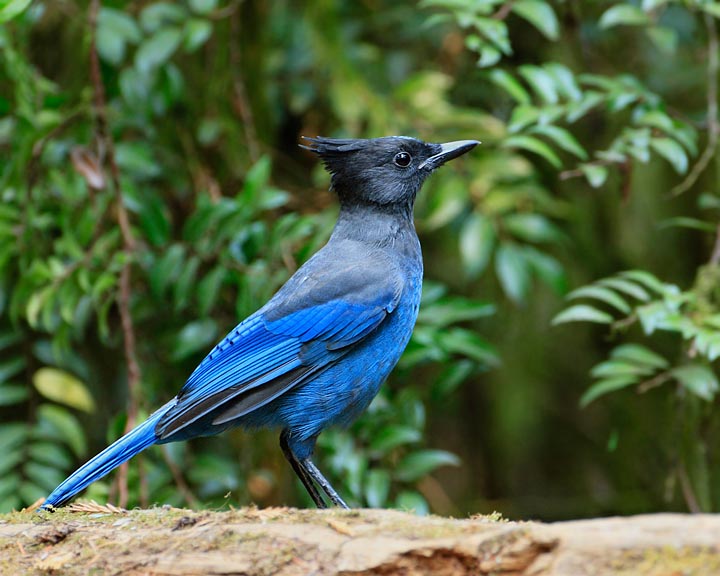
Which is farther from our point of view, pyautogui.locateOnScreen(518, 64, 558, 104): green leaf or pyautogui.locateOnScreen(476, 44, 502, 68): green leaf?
pyautogui.locateOnScreen(518, 64, 558, 104): green leaf

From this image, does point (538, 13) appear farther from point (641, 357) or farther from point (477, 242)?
point (641, 357)

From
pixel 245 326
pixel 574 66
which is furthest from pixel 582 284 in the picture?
pixel 245 326

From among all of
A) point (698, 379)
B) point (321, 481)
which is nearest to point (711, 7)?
point (698, 379)

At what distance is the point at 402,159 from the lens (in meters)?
4.34

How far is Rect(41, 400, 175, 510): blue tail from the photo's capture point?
333 cm

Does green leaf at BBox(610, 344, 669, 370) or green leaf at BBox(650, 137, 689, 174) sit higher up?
green leaf at BBox(650, 137, 689, 174)

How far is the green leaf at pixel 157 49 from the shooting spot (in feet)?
15.5

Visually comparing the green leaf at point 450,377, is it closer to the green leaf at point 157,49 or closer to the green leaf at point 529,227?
the green leaf at point 529,227

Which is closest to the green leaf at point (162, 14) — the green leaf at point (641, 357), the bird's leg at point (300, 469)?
the bird's leg at point (300, 469)

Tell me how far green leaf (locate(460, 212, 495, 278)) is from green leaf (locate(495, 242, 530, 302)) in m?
0.08

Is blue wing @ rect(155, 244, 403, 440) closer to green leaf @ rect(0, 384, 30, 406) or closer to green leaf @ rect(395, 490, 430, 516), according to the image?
green leaf @ rect(395, 490, 430, 516)

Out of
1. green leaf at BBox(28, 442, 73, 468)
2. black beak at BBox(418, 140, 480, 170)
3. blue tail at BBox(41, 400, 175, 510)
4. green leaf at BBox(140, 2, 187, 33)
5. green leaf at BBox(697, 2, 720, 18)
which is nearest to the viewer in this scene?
blue tail at BBox(41, 400, 175, 510)

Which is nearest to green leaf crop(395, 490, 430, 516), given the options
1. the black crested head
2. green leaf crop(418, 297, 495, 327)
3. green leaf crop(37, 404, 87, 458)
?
green leaf crop(418, 297, 495, 327)

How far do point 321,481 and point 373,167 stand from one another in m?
1.41
